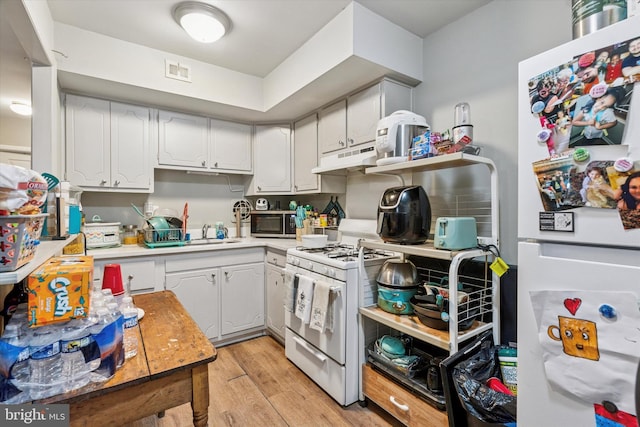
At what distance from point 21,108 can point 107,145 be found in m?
0.90

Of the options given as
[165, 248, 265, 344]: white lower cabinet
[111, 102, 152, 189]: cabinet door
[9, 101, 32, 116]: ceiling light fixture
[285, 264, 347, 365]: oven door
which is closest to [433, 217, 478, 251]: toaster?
[285, 264, 347, 365]: oven door

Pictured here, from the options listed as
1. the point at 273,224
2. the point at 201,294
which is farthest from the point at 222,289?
the point at 273,224

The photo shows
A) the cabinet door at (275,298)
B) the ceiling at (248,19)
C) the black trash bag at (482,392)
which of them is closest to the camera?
the black trash bag at (482,392)

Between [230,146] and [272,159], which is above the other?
[230,146]

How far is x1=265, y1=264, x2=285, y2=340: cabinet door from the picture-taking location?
103 inches

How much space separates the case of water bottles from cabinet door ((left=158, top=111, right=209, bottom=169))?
7.06 feet

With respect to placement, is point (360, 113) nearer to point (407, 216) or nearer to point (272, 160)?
point (407, 216)

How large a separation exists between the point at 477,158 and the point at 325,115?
1536mm

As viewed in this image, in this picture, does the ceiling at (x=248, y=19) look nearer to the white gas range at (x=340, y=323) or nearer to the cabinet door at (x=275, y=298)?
the white gas range at (x=340, y=323)

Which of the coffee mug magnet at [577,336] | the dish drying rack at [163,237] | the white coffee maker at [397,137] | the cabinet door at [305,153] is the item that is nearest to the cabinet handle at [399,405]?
the coffee mug magnet at [577,336]

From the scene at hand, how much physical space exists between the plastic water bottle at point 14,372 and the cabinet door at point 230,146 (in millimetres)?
2463

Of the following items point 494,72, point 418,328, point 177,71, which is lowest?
point 418,328

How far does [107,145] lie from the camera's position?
99.8 inches

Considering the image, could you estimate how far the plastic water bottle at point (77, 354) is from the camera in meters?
0.77
